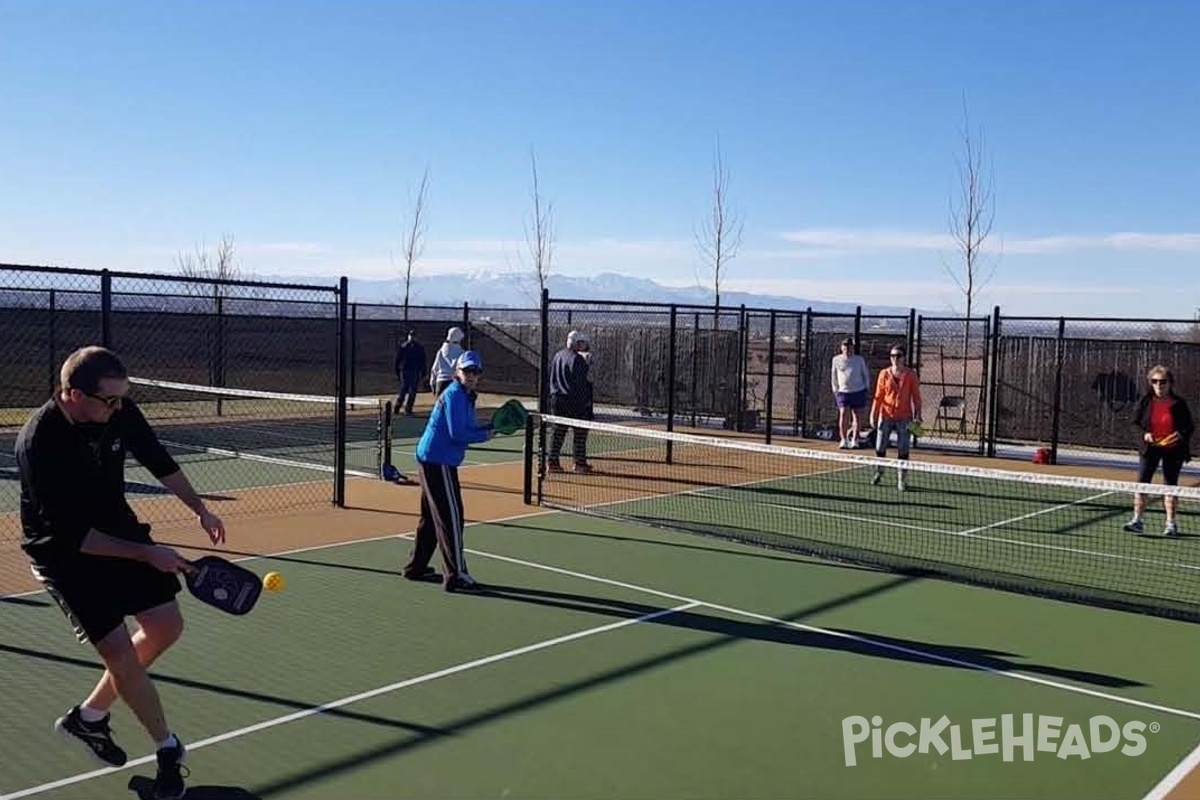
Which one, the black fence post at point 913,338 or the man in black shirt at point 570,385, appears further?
the black fence post at point 913,338

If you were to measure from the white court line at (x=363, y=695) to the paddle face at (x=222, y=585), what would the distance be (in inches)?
36.3

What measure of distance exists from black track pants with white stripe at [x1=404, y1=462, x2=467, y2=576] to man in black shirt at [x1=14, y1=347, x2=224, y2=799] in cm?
371

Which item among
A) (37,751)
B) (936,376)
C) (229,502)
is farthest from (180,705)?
(936,376)

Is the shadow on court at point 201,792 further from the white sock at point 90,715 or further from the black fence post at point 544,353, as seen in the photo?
the black fence post at point 544,353

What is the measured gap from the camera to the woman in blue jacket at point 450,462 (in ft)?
28.2

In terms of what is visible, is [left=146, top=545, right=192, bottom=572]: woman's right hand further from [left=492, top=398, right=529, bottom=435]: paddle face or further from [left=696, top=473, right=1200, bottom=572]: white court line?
[left=696, top=473, right=1200, bottom=572]: white court line

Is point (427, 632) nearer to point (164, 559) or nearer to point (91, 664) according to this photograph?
point (91, 664)

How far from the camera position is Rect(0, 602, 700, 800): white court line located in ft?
16.8

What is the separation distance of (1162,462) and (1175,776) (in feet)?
21.9

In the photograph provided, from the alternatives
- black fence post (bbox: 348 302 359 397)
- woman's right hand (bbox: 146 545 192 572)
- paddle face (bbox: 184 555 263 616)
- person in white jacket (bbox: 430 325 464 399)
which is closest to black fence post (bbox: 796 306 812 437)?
person in white jacket (bbox: 430 325 464 399)

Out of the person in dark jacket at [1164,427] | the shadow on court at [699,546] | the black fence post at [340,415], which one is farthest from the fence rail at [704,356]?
the person in dark jacket at [1164,427]

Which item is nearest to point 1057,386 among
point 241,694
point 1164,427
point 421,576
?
point 1164,427

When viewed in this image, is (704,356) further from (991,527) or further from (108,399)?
(108,399)

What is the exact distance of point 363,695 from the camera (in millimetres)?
6297
